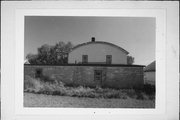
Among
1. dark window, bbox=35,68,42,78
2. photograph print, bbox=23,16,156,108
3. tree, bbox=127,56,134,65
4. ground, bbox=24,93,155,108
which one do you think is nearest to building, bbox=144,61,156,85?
photograph print, bbox=23,16,156,108

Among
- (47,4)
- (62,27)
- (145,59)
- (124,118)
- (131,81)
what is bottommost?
(124,118)

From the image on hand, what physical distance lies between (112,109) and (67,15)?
196cm

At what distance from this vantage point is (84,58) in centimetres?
488

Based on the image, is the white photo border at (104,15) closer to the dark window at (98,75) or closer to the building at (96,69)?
the building at (96,69)

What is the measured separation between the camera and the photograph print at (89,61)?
15.7 feet

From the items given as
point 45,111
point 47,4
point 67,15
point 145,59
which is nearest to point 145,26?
point 145,59

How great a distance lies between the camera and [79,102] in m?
4.82

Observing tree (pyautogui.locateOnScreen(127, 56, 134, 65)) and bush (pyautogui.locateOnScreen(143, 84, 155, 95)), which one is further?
tree (pyautogui.locateOnScreen(127, 56, 134, 65))

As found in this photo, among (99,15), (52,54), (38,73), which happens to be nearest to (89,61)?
(52,54)

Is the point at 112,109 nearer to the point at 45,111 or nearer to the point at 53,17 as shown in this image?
the point at 45,111

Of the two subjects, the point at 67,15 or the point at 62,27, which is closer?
the point at 67,15

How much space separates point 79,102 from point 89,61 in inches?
33.7

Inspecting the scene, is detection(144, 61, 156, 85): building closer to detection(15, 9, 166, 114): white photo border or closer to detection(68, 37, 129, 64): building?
detection(15, 9, 166, 114): white photo border

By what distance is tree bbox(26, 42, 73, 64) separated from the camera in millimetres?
4828
